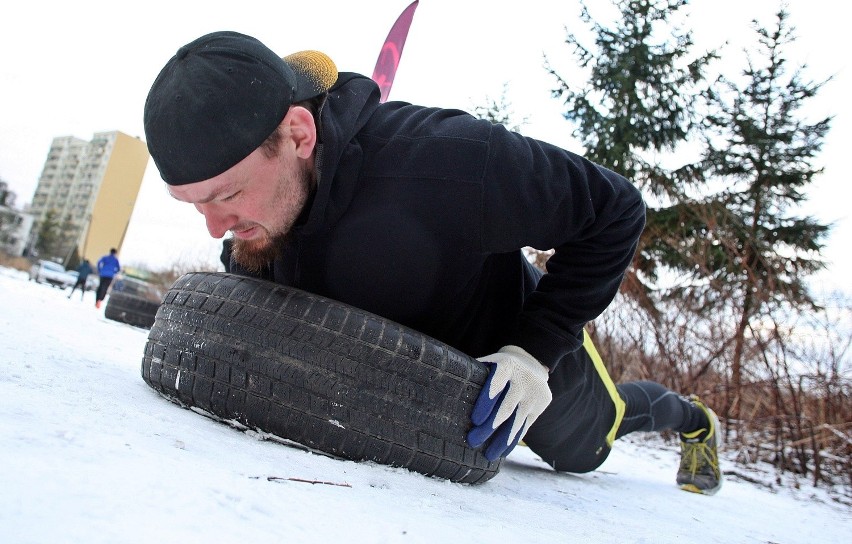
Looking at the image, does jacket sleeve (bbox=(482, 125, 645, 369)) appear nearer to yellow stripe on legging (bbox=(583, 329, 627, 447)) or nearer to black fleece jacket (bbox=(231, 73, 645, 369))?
black fleece jacket (bbox=(231, 73, 645, 369))

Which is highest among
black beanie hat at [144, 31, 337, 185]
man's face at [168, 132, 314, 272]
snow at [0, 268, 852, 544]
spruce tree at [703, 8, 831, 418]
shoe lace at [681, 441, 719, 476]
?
spruce tree at [703, 8, 831, 418]

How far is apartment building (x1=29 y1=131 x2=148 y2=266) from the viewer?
4806cm

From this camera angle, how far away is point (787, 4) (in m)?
12.0

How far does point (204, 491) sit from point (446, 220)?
0.92 meters

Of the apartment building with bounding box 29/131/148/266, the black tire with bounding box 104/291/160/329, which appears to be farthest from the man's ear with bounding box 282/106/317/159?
the apartment building with bounding box 29/131/148/266

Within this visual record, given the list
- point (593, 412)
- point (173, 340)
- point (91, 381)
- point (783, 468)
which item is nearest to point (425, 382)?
point (173, 340)

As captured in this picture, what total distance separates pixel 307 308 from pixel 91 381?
560 millimetres

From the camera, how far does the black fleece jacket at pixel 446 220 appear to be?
152cm

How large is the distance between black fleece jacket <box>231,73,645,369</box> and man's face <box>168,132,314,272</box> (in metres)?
0.06

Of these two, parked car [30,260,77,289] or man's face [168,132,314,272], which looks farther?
parked car [30,260,77,289]

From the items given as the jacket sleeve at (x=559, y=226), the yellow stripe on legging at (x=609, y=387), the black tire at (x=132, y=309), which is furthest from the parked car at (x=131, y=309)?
the jacket sleeve at (x=559, y=226)

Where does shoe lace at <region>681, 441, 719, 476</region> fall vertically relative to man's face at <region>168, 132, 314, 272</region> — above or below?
below

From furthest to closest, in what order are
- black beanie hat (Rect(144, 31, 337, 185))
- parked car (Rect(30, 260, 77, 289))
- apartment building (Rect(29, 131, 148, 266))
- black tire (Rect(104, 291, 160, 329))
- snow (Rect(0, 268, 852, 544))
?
apartment building (Rect(29, 131, 148, 266)), parked car (Rect(30, 260, 77, 289)), black tire (Rect(104, 291, 160, 329)), black beanie hat (Rect(144, 31, 337, 185)), snow (Rect(0, 268, 852, 544))

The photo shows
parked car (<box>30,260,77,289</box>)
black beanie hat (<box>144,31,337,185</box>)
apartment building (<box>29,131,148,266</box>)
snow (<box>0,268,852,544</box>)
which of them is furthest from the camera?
apartment building (<box>29,131,148,266</box>)
